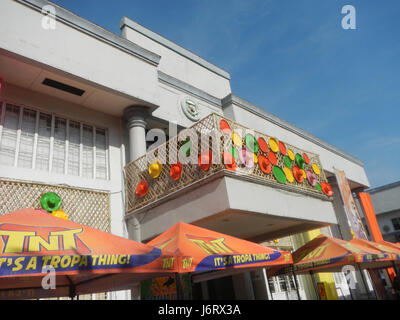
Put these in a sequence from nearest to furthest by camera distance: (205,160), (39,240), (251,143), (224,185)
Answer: (39,240) < (224,185) < (205,160) < (251,143)

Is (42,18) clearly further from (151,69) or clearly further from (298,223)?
(298,223)

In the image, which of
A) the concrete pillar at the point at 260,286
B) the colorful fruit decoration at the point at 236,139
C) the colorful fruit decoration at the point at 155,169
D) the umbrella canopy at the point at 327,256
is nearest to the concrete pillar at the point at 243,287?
the concrete pillar at the point at 260,286

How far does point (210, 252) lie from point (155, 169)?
501 cm

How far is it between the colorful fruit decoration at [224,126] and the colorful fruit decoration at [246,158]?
69 cm

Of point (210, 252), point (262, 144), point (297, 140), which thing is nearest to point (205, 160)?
point (262, 144)

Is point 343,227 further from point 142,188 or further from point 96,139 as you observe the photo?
point 96,139

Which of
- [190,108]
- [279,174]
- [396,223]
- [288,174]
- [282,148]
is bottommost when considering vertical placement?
[279,174]

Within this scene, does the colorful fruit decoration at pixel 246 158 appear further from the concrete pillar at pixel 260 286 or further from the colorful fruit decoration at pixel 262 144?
the concrete pillar at pixel 260 286

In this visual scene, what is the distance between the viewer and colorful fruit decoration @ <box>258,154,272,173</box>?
9305 millimetres

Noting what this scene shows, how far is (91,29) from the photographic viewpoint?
1005 cm

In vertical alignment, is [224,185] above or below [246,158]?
below

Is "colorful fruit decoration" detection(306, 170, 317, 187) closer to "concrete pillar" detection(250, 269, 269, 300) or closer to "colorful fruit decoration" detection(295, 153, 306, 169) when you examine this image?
"colorful fruit decoration" detection(295, 153, 306, 169)

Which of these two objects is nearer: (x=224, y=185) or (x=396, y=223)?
(x=224, y=185)

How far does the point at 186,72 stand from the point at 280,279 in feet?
40.2
